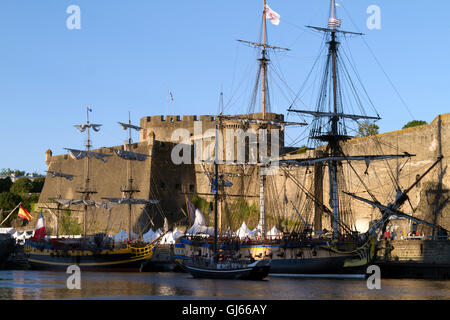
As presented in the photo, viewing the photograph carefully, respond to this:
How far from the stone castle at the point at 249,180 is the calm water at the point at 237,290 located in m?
8.98

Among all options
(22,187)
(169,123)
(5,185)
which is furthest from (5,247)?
(5,185)

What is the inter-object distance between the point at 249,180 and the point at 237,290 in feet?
90.8

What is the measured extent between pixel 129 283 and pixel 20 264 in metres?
26.5

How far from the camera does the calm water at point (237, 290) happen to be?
2347 cm

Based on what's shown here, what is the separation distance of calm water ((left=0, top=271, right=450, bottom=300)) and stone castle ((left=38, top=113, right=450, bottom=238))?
8980mm

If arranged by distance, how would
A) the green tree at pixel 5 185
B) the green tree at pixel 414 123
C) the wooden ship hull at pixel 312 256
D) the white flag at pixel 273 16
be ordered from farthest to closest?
the green tree at pixel 5 185 → the green tree at pixel 414 123 → the white flag at pixel 273 16 → the wooden ship hull at pixel 312 256

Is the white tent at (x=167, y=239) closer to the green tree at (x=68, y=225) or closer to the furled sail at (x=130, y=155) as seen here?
the furled sail at (x=130, y=155)

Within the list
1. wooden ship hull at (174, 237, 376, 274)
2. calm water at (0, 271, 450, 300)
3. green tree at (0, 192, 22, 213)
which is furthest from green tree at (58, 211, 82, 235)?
calm water at (0, 271, 450, 300)

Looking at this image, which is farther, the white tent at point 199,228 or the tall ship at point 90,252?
the white tent at point 199,228

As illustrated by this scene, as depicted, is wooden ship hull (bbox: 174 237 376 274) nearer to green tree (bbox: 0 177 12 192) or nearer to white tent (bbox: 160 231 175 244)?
white tent (bbox: 160 231 175 244)

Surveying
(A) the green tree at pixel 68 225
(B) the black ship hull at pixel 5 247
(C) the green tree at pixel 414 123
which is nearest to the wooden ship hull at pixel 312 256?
(B) the black ship hull at pixel 5 247

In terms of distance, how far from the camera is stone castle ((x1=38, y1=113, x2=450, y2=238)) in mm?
38000

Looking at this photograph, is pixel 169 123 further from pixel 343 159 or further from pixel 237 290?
pixel 237 290
